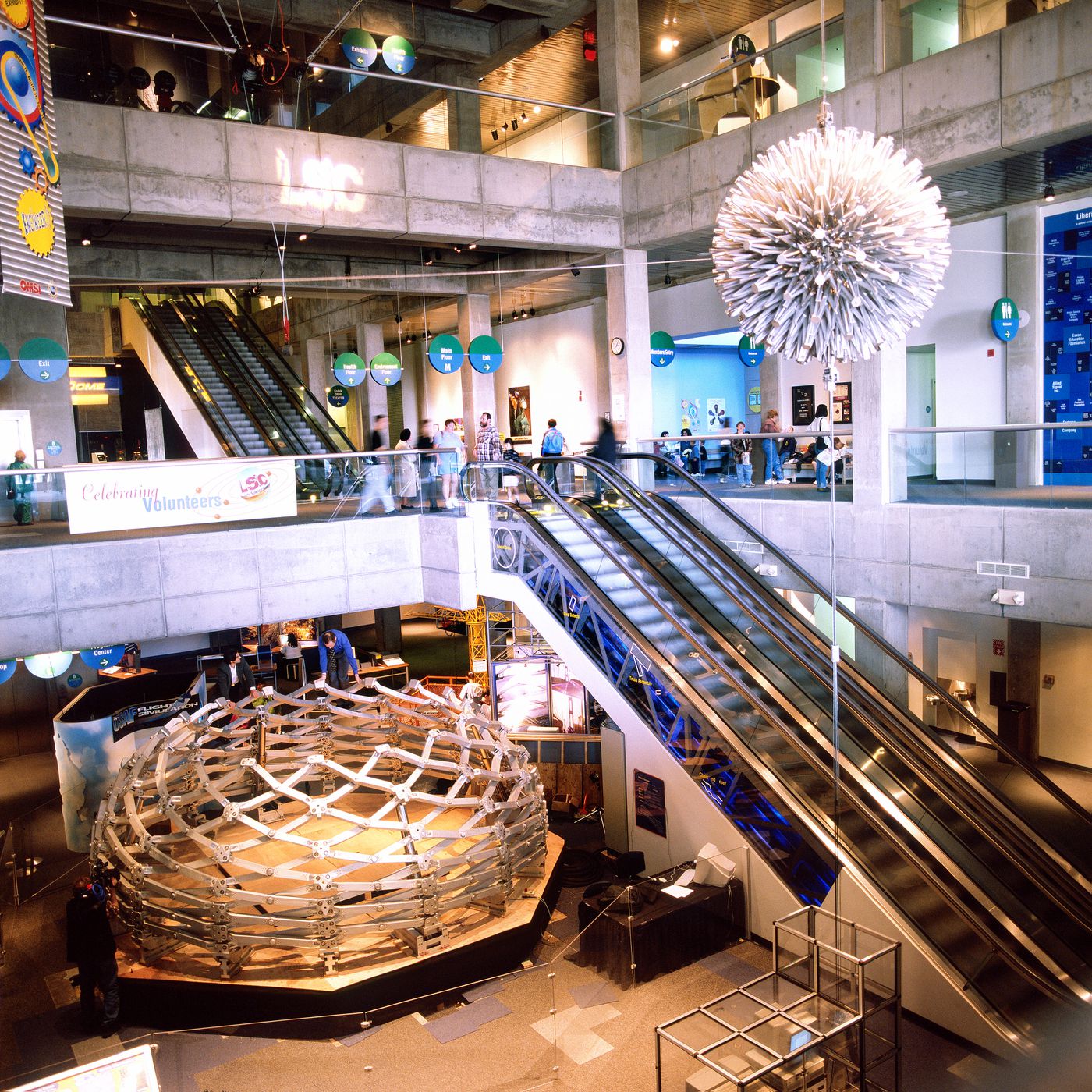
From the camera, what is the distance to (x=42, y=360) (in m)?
13.2

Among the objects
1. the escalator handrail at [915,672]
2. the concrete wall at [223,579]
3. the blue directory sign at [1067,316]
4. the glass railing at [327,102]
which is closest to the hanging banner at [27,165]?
the glass railing at [327,102]

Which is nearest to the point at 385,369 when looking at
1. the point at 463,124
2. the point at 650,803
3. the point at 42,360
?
the point at 463,124

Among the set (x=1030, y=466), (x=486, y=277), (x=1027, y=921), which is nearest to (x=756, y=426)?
(x=486, y=277)

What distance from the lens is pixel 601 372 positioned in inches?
835

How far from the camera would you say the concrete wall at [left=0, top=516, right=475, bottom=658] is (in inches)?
430

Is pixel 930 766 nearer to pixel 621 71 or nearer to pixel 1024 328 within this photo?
pixel 1024 328

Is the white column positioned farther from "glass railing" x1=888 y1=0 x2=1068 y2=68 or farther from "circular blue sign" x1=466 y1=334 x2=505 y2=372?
"glass railing" x1=888 y1=0 x2=1068 y2=68

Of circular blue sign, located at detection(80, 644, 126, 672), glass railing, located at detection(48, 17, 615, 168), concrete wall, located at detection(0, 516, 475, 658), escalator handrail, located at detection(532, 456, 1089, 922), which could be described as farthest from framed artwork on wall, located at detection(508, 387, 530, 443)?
escalator handrail, located at detection(532, 456, 1089, 922)

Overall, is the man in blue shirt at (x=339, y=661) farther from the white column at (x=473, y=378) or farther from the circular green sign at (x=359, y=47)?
the circular green sign at (x=359, y=47)

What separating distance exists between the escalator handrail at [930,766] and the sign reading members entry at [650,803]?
73.7 inches

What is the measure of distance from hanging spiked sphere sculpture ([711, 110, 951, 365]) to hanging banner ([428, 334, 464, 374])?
12260 millimetres

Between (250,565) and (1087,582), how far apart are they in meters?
9.52

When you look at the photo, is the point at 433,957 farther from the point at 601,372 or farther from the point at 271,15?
the point at 601,372

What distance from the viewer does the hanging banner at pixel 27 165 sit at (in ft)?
26.8
